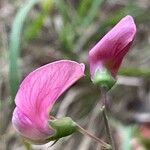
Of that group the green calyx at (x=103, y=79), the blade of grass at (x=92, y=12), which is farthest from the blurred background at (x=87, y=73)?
the green calyx at (x=103, y=79)

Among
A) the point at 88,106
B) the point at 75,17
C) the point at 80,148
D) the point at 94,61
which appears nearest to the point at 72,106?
the point at 88,106

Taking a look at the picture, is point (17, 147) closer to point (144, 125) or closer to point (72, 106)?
point (72, 106)

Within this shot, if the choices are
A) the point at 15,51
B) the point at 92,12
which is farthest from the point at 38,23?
the point at 15,51

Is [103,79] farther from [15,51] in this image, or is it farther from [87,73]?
[87,73]

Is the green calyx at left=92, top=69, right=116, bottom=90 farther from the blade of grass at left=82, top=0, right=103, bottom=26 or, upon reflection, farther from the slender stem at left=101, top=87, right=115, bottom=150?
the blade of grass at left=82, top=0, right=103, bottom=26

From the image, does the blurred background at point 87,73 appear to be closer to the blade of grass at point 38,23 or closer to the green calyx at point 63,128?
the blade of grass at point 38,23
